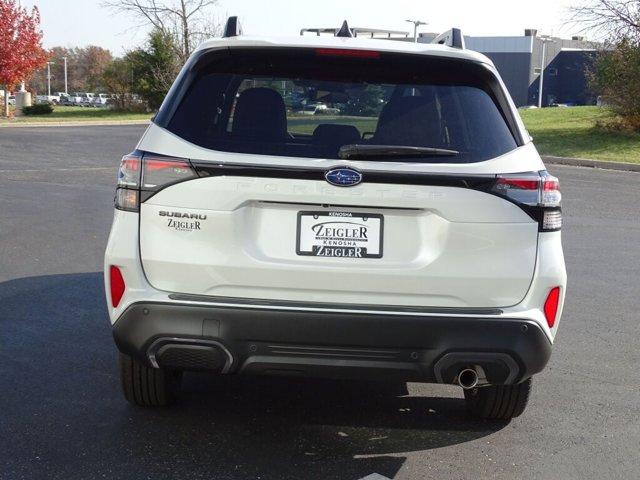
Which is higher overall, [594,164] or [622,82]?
[622,82]

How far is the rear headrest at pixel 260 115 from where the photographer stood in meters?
4.05

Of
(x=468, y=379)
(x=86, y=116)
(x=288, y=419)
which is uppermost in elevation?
(x=468, y=379)

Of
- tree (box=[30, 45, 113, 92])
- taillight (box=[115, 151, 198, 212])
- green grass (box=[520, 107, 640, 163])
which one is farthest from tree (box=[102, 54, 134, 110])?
tree (box=[30, 45, 113, 92])

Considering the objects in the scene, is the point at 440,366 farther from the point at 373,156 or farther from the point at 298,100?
the point at 298,100

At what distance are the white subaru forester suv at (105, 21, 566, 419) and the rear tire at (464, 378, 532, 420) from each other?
2.00 feet

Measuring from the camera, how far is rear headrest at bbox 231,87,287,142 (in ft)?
13.3

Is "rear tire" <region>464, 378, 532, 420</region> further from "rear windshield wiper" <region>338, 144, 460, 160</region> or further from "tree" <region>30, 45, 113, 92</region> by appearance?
"tree" <region>30, 45, 113, 92</region>

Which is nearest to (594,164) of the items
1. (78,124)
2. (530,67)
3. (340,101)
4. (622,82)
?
(622,82)

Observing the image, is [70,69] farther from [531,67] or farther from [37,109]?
[37,109]

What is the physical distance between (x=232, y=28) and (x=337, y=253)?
1.49 m

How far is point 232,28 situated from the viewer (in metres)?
4.71

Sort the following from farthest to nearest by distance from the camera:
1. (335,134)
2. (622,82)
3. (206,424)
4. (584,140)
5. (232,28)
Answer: (622,82), (584,140), (232,28), (206,424), (335,134)

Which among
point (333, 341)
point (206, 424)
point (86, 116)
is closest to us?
point (333, 341)

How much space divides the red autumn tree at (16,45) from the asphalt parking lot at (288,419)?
123 feet
